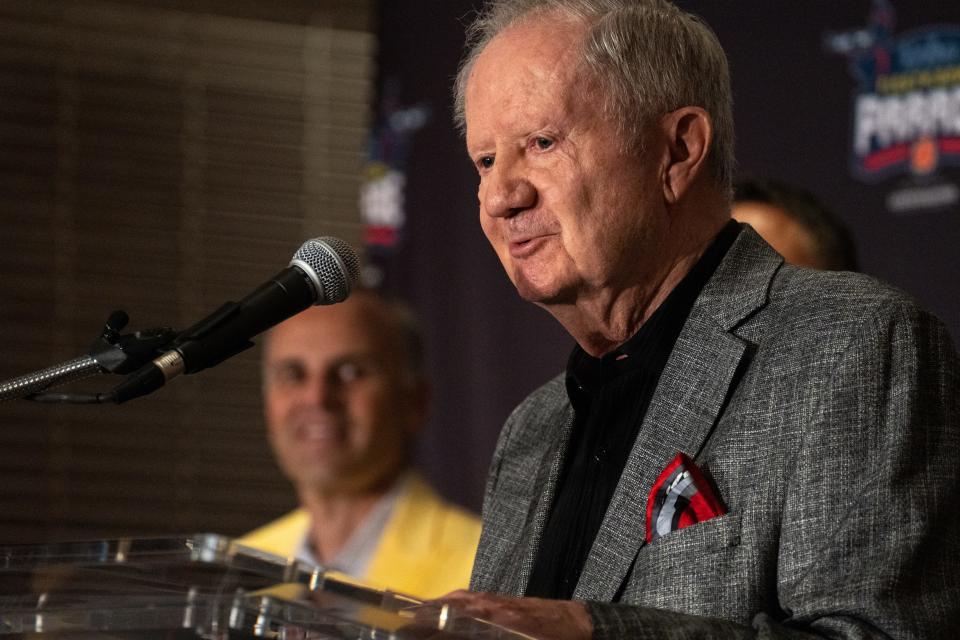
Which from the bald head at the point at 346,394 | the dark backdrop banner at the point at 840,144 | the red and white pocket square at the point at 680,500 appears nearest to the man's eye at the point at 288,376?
the bald head at the point at 346,394

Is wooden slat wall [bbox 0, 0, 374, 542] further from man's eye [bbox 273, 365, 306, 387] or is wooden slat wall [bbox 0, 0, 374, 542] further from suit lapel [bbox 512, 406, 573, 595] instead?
suit lapel [bbox 512, 406, 573, 595]

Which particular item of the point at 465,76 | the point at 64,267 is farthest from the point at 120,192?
the point at 465,76

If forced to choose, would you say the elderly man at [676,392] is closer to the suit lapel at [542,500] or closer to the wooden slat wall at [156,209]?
the suit lapel at [542,500]

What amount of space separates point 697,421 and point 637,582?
19 centimetres

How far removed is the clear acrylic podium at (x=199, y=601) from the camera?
1105mm

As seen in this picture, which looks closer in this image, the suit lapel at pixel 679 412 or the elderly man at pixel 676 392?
the elderly man at pixel 676 392

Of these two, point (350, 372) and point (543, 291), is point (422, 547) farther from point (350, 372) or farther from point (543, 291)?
point (543, 291)

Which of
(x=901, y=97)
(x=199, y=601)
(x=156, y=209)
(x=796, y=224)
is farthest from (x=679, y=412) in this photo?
(x=156, y=209)

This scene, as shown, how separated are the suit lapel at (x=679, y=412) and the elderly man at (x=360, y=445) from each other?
1.67 m

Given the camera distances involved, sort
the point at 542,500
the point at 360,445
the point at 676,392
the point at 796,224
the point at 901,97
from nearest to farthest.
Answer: the point at 676,392, the point at 542,500, the point at 796,224, the point at 901,97, the point at 360,445

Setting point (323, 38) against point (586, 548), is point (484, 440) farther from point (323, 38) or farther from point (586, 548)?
point (586, 548)

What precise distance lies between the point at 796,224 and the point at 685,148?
0.98 meters

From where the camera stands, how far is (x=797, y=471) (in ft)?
4.58

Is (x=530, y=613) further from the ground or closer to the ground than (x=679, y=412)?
closer to the ground
